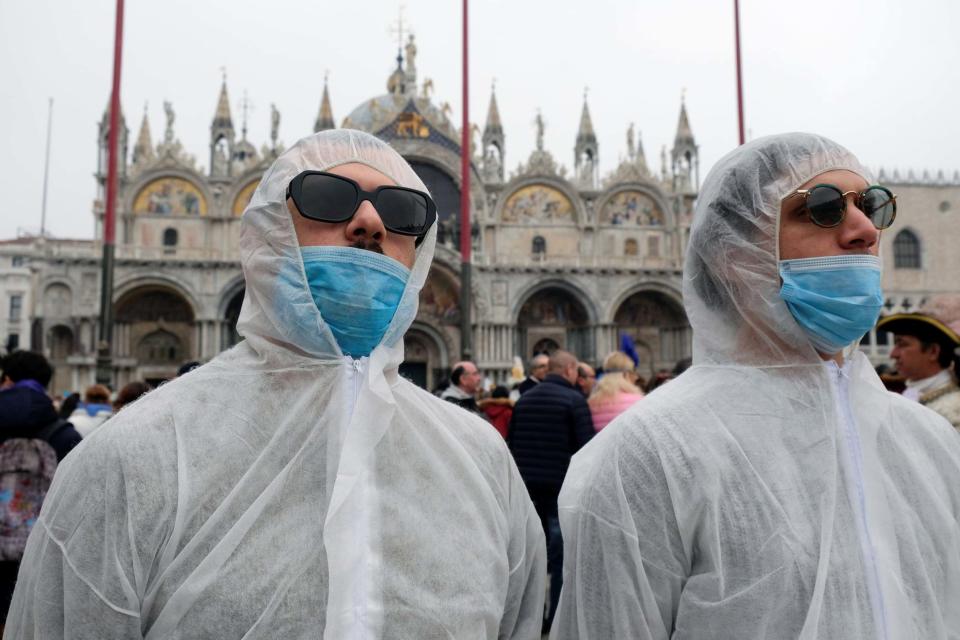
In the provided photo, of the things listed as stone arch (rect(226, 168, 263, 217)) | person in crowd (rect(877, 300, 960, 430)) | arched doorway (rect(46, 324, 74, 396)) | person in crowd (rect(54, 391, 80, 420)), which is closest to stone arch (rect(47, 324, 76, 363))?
arched doorway (rect(46, 324, 74, 396))

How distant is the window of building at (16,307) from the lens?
47450mm

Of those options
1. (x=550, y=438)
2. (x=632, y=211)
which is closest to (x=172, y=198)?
(x=632, y=211)

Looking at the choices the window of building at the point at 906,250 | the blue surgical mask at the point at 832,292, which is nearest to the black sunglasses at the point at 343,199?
the blue surgical mask at the point at 832,292

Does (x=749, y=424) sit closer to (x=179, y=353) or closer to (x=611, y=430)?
(x=611, y=430)

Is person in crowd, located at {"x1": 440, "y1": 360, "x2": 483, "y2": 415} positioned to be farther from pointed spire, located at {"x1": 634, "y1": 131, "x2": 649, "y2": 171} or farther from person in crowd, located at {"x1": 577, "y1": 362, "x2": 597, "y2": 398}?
pointed spire, located at {"x1": 634, "y1": 131, "x2": 649, "y2": 171}

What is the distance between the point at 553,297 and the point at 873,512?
2926 cm

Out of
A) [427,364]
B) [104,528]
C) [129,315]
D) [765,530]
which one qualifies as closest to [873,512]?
[765,530]

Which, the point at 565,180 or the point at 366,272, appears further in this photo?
the point at 565,180

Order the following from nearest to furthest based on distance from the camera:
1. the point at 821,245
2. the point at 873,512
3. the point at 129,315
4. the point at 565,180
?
the point at 873,512 < the point at 821,245 < the point at 129,315 < the point at 565,180

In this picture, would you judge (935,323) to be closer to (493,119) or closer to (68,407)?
(68,407)

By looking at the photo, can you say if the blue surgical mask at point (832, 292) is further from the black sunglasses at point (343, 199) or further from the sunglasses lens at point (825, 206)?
the black sunglasses at point (343, 199)

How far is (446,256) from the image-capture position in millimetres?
28641

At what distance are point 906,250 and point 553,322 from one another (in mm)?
17913

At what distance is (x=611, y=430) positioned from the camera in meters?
2.09
